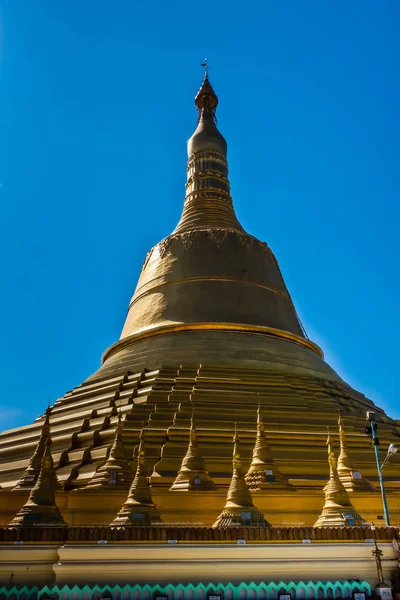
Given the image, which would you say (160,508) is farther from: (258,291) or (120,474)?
(258,291)

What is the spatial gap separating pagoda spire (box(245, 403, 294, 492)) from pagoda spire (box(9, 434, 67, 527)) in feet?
12.5

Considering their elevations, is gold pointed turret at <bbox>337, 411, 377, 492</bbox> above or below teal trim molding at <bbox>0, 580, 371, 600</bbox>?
above

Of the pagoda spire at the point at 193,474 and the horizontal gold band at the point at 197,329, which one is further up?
the horizontal gold band at the point at 197,329

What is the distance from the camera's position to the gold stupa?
1123 centimetres

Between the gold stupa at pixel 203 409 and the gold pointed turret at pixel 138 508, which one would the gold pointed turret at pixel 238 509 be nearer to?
the gold stupa at pixel 203 409

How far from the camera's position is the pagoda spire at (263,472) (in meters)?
11.4

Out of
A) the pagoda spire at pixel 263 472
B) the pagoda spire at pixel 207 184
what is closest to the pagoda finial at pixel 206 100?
the pagoda spire at pixel 207 184

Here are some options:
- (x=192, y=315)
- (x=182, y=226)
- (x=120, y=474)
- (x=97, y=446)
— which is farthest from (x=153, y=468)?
(x=182, y=226)

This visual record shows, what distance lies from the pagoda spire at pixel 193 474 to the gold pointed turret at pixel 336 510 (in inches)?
90.0

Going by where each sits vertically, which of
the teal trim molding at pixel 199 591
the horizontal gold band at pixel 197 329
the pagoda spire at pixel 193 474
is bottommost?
the teal trim molding at pixel 199 591

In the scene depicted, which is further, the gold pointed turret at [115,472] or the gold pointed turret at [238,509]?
the gold pointed turret at [115,472]

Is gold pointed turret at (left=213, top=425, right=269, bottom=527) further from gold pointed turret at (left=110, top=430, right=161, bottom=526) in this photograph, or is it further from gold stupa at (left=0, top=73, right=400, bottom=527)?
gold pointed turret at (left=110, top=430, right=161, bottom=526)

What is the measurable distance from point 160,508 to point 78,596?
3728mm

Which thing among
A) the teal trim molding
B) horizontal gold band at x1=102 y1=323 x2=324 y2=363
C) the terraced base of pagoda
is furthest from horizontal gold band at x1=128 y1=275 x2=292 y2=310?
the teal trim molding
